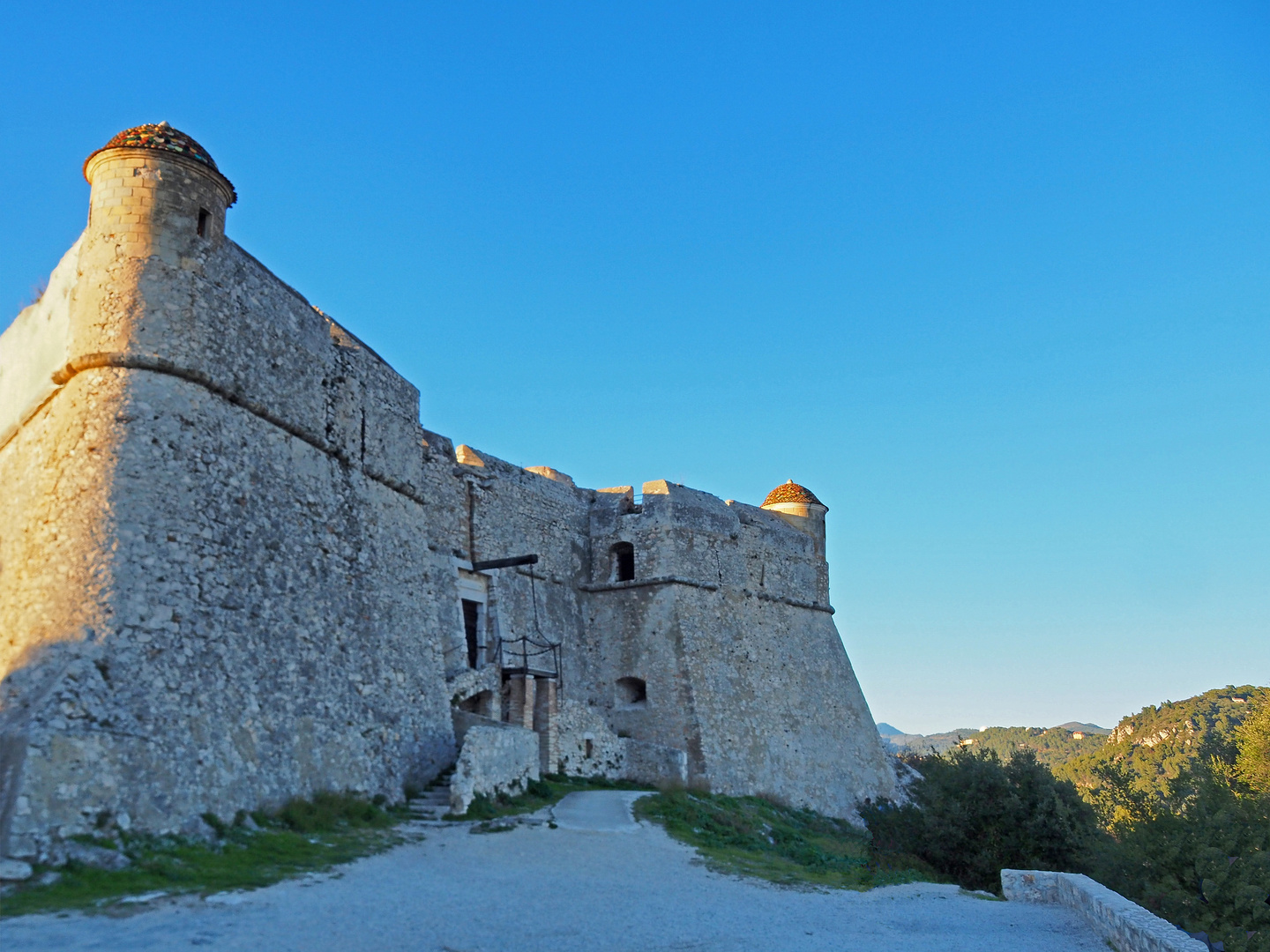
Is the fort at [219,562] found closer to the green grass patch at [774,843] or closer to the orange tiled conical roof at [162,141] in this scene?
the orange tiled conical roof at [162,141]

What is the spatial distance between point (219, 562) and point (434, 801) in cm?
464

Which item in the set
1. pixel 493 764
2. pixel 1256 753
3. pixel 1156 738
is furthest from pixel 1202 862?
pixel 1156 738

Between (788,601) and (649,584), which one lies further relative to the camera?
(788,601)

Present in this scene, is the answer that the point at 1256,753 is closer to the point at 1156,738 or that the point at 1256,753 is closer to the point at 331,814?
the point at 331,814

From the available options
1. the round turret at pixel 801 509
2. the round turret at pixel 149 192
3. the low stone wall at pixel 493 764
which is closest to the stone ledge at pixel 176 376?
the round turret at pixel 149 192

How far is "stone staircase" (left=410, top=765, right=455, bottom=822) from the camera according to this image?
1274cm

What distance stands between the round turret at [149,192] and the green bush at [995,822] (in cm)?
1709

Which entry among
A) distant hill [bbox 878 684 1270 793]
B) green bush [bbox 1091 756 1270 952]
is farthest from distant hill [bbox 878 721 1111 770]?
green bush [bbox 1091 756 1270 952]

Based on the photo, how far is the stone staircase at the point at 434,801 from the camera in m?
12.7

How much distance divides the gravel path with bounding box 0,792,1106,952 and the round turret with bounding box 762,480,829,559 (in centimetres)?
1610

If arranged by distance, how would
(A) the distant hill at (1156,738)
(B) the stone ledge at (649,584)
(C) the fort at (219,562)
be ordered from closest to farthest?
(C) the fort at (219,562) < (B) the stone ledge at (649,584) < (A) the distant hill at (1156,738)

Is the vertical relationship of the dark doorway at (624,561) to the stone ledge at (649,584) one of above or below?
above

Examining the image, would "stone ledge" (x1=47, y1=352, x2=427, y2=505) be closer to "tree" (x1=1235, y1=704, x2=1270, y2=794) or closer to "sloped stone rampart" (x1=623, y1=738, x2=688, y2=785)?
"sloped stone rampart" (x1=623, y1=738, x2=688, y2=785)

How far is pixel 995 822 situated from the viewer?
1873cm
